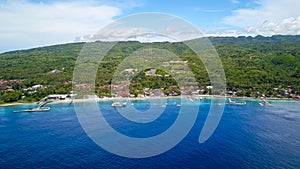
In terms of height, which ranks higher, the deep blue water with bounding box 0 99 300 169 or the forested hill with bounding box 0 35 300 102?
the forested hill with bounding box 0 35 300 102

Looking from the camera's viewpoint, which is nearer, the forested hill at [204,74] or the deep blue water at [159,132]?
the deep blue water at [159,132]

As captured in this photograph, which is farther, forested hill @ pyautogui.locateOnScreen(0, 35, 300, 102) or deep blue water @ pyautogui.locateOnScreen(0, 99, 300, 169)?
forested hill @ pyautogui.locateOnScreen(0, 35, 300, 102)

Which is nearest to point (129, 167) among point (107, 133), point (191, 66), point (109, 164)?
point (109, 164)

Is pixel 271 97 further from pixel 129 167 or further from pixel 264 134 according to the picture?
pixel 129 167

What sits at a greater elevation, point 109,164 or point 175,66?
point 175,66

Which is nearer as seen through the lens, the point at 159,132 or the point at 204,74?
the point at 159,132

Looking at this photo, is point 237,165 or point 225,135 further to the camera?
point 225,135

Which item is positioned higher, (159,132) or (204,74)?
(204,74)

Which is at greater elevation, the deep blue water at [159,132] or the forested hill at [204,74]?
the forested hill at [204,74]
